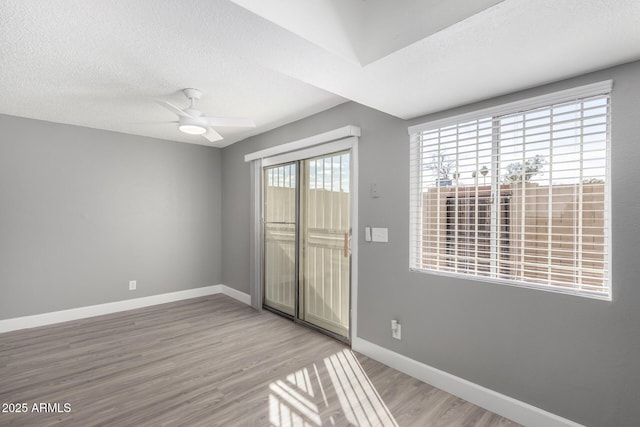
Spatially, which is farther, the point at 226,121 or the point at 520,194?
the point at 226,121

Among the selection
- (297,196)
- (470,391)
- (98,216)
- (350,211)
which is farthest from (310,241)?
(98,216)

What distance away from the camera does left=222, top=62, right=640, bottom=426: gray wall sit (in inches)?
65.9

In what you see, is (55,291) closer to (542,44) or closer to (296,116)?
(296,116)

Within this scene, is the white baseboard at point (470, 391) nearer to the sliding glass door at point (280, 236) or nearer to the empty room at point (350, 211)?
the empty room at point (350, 211)

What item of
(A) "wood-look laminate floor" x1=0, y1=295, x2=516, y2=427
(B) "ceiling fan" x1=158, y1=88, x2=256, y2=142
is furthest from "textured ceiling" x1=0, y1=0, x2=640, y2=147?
(A) "wood-look laminate floor" x1=0, y1=295, x2=516, y2=427

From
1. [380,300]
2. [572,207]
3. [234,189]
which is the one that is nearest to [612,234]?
[572,207]

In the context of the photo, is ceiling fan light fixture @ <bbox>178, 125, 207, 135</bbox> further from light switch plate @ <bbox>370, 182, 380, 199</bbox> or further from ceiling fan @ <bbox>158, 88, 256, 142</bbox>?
light switch plate @ <bbox>370, 182, 380, 199</bbox>

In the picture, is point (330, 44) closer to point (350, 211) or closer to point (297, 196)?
point (350, 211)

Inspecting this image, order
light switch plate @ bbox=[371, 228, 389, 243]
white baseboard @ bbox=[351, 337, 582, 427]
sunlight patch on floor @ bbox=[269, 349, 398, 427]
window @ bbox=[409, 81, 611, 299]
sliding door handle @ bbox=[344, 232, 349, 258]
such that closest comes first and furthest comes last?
window @ bbox=[409, 81, 611, 299] → white baseboard @ bbox=[351, 337, 582, 427] → sunlight patch on floor @ bbox=[269, 349, 398, 427] → light switch plate @ bbox=[371, 228, 389, 243] → sliding door handle @ bbox=[344, 232, 349, 258]

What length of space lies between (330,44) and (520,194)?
61.3 inches

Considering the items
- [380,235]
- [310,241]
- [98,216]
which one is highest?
[98,216]

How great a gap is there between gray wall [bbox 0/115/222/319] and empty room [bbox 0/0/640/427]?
3cm

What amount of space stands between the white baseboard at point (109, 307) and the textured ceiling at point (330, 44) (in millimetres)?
2712

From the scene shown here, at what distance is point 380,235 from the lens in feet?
9.26
